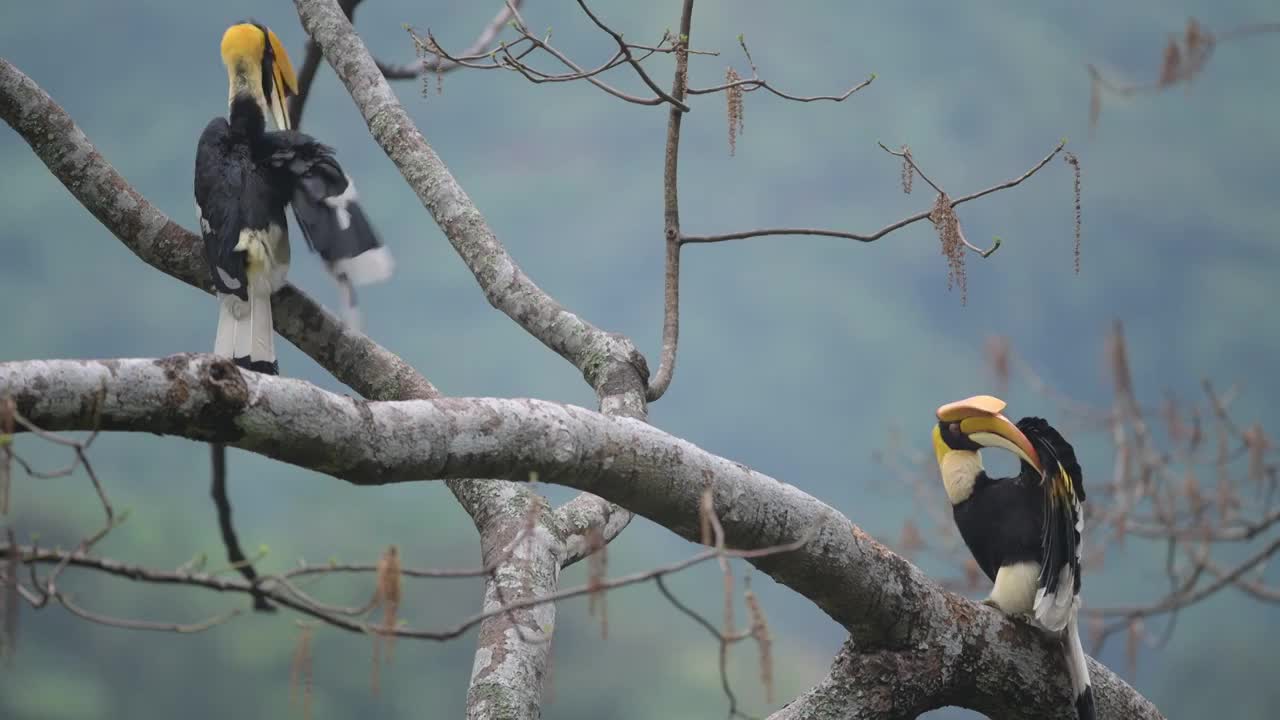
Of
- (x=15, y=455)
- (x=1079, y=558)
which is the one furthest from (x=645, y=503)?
(x=1079, y=558)

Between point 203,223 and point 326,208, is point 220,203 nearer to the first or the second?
point 203,223

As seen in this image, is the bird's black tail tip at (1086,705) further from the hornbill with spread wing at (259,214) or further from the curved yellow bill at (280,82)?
the curved yellow bill at (280,82)

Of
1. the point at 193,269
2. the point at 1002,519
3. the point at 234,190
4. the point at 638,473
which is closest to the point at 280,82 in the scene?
the point at 234,190

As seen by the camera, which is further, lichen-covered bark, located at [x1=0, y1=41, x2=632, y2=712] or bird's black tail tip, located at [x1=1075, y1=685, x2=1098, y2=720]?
lichen-covered bark, located at [x1=0, y1=41, x2=632, y2=712]

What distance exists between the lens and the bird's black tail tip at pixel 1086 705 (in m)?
2.07

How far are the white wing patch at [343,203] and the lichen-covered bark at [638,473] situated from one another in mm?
994

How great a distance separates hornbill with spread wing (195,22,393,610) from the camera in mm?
2420

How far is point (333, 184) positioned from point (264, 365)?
15.5 inches

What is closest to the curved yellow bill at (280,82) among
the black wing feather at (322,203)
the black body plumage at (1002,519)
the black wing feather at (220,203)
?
the black wing feather at (220,203)

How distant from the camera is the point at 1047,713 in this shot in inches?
82.1

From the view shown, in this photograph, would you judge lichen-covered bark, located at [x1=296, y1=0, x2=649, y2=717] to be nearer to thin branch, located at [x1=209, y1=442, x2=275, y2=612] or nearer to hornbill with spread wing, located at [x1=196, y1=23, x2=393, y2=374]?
hornbill with spread wing, located at [x1=196, y1=23, x2=393, y2=374]

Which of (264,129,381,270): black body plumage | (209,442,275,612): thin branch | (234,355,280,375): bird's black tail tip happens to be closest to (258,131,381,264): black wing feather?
(264,129,381,270): black body plumage

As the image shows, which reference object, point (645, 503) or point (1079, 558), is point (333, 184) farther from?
point (1079, 558)

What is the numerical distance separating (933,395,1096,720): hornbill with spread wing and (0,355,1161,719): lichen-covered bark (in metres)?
0.07
